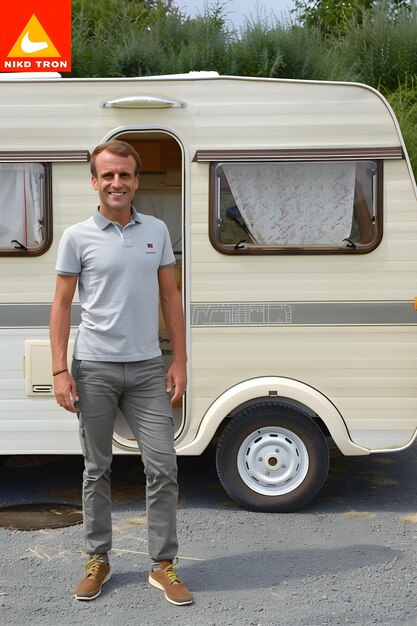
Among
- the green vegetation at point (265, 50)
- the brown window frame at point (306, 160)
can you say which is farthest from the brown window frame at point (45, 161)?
the green vegetation at point (265, 50)

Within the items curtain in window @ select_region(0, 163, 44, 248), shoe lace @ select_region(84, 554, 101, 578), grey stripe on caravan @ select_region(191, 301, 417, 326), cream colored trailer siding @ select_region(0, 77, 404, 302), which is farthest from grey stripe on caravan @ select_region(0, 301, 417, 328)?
shoe lace @ select_region(84, 554, 101, 578)

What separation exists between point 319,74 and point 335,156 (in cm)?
826

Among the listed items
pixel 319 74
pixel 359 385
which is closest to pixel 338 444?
pixel 359 385

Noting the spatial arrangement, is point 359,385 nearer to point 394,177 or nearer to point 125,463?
point 394,177

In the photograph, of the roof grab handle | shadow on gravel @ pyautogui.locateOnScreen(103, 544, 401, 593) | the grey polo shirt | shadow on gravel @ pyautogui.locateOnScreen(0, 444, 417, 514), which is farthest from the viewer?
shadow on gravel @ pyautogui.locateOnScreen(0, 444, 417, 514)

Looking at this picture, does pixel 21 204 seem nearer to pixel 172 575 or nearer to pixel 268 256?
pixel 268 256

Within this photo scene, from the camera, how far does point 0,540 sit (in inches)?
191

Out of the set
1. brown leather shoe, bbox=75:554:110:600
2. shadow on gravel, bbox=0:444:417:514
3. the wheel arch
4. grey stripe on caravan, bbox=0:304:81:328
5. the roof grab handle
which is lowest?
shadow on gravel, bbox=0:444:417:514

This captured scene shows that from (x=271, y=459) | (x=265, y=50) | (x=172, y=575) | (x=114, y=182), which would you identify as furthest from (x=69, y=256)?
(x=265, y=50)

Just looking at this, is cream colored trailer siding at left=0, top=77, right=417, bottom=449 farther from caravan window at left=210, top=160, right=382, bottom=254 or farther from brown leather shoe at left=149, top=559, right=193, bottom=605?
brown leather shoe at left=149, top=559, right=193, bottom=605

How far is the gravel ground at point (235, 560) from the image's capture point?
12.7ft

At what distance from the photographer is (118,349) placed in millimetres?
3875

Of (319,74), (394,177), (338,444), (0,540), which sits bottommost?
(0,540)

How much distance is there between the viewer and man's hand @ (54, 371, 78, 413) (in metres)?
3.85
